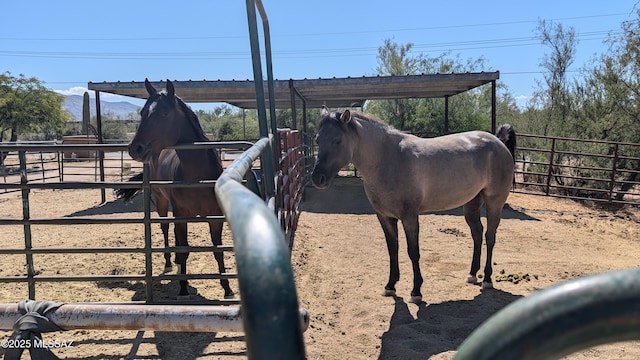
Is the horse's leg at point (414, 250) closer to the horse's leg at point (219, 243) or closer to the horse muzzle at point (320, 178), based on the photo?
the horse muzzle at point (320, 178)

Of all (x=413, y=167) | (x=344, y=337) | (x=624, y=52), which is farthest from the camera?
(x=624, y=52)

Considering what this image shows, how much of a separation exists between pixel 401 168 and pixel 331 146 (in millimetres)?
757

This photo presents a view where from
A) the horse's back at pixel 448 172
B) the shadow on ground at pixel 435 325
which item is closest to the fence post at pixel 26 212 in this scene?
the shadow on ground at pixel 435 325

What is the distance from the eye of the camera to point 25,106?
26.0 metres

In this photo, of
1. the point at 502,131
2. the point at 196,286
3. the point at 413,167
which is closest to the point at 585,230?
the point at 502,131

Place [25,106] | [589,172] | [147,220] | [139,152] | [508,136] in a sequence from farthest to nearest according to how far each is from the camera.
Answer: [25,106] < [589,172] < [508,136] < [139,152] < [147,220]

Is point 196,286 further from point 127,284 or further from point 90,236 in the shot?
point 90,236

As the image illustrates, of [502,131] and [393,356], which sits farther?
[502,131]

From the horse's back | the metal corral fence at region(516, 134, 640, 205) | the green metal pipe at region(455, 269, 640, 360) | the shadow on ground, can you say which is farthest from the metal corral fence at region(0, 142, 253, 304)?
the metal corral fence at region(516, 134, 640, 205)

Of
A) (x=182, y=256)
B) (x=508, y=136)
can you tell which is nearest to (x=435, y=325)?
(x=182, y=256)

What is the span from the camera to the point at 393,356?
3.23 meters

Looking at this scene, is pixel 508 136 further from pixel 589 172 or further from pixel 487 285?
pixel 589 172

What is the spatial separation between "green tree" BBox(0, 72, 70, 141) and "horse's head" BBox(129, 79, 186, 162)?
86.7 ft

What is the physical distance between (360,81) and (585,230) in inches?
198
